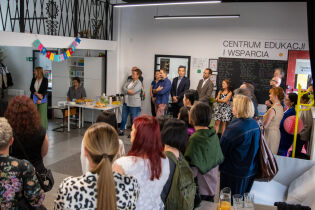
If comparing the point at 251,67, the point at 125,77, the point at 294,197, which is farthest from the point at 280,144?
the point at 125,77

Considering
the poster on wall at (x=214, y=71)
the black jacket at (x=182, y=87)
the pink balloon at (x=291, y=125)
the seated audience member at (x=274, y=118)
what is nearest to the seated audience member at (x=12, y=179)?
the seated audience member at (x=274, y=118)

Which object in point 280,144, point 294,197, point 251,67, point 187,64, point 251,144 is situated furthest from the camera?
point 187,64

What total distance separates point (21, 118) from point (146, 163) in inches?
57.9

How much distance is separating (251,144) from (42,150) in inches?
86.5

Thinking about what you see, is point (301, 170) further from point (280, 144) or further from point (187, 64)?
point (187, 64)

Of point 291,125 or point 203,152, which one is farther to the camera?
point 291,125

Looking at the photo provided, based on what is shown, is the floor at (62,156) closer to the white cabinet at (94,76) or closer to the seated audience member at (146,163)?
the white cabinet at (94,76)

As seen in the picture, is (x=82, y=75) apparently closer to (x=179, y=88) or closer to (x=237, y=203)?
(x=179, y=88)

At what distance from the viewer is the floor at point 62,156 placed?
4.99 m

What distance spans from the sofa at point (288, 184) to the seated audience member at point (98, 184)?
281 centimetres

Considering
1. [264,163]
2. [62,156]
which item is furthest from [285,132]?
[62,156]

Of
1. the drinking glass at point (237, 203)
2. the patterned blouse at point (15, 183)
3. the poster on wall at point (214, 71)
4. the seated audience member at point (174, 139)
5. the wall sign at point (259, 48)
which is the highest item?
the wall sign at point (259, 48)

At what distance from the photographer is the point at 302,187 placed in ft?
13.0

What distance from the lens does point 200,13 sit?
26.8ft
